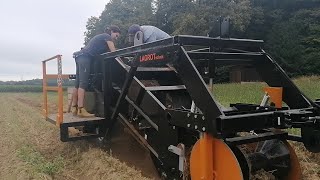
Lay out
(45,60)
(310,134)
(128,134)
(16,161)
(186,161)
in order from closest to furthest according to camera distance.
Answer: (310,134) < (186,161) < (128,134) < (16,161) < (45,60)

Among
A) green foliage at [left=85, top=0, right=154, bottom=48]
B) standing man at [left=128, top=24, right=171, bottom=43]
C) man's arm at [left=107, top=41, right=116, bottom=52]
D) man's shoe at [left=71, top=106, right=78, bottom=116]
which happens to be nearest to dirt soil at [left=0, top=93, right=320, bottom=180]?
man's shoe at [left=71, top=106, right=78, bottom=116]

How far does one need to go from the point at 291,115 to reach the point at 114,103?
10.2ft

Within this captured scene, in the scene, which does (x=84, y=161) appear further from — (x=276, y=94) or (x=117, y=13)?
(x=117, y=13)

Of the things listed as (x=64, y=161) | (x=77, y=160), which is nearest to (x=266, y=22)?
(x=77, y=160)

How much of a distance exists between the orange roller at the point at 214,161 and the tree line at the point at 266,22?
98.4 feet

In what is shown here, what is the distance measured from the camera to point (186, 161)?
409 cm

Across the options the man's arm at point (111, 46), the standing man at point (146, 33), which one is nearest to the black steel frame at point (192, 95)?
the man's arm at point (111, 46)

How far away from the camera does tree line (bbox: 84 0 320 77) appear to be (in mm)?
34906

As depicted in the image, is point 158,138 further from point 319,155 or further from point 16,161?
point 16,161

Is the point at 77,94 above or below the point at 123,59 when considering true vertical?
below

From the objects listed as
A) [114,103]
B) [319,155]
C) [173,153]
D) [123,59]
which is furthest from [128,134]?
[319,155]

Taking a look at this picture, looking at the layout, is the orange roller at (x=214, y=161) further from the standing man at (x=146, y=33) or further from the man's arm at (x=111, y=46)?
the man's arm at (x=111, y=46)

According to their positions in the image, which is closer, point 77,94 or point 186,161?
point 186,161

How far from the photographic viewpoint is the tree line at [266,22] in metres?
34.9
